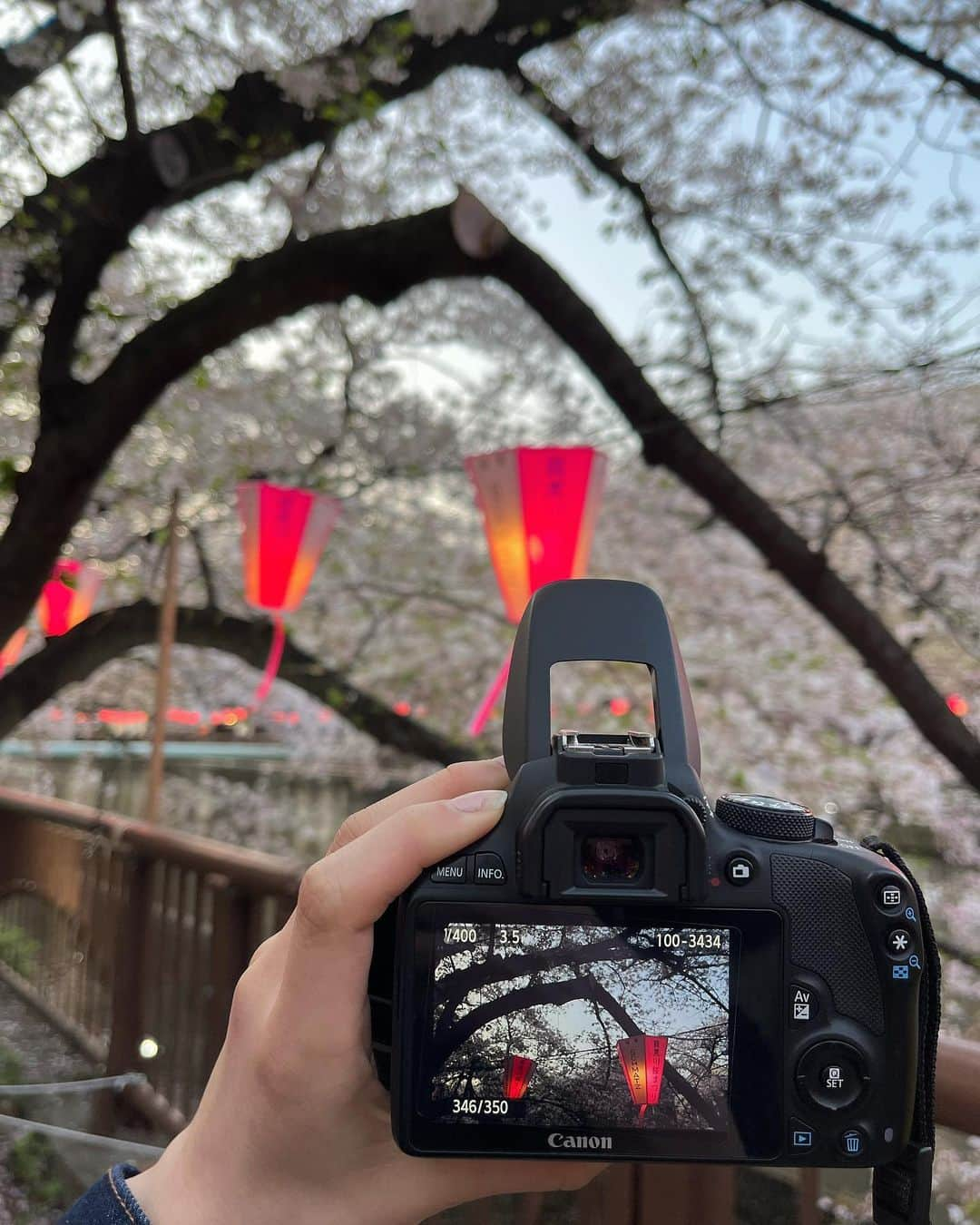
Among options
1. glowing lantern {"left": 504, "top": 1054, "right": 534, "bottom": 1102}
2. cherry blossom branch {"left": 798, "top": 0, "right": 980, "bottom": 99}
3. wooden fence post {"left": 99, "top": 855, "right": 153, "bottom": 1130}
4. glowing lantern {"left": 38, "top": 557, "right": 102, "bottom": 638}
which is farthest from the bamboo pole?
glowing lantern {"left": 504, "top": 1054, "right": 534, "bottom": 1102}

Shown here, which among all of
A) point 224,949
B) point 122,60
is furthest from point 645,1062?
point 122,60

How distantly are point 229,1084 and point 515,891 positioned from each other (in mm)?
178

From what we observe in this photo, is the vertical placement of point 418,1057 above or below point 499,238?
below

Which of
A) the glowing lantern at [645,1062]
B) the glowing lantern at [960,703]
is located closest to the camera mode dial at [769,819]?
the glowing lantern at [645,1062]

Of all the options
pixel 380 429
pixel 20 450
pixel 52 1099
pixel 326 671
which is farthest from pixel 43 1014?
pixel 380 429

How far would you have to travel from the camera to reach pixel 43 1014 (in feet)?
11.4

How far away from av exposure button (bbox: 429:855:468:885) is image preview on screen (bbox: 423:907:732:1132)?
24mm

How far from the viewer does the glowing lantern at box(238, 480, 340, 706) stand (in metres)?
3.31

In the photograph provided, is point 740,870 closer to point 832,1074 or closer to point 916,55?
point 832,1074

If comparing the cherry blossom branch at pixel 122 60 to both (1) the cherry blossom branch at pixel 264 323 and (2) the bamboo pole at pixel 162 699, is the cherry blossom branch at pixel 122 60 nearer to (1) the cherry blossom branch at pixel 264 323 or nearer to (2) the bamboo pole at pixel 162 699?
(1) the cherry blossom branch at pixel 264 323

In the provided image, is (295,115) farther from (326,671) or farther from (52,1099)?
(52,1099)

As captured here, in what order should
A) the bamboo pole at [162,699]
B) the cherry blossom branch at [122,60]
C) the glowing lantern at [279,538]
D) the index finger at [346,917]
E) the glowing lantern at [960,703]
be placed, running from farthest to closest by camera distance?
1. the glowing lantern at [960,703]
2. the glowing lantern at [279,538]
3. the bamboo pole at [162,699]
4. the cherry blossom branch at [122,60]
5. the index finger at [346,917]

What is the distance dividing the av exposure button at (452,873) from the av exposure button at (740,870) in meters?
0.15

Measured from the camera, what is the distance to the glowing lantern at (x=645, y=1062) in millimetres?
530
